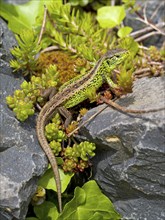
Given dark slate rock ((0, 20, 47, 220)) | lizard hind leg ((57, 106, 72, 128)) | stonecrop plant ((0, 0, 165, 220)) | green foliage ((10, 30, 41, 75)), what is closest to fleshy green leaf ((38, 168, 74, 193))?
stonecrop plant ((0, 0, 165, 220))

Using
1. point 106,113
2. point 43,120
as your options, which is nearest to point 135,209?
point 106,113

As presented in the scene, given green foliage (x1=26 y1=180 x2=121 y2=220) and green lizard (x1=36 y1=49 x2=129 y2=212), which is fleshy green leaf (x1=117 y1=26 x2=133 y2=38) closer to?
green lizard (x1=36 y1=49 x2=129 y2=212)

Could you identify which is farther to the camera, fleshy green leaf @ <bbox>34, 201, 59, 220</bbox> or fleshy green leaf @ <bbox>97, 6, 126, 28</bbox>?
fleshy green leaf @ <bbox>97, 6, 126, 28</bbox>

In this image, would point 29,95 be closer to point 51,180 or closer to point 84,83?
point 84,83

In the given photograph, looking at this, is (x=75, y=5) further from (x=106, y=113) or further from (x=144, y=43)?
(x=106, y=113)

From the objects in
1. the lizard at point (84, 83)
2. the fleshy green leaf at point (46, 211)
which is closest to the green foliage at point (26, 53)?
the lizard at point (84, 83)

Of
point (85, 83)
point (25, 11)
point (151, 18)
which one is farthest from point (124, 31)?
point (25, 11)
